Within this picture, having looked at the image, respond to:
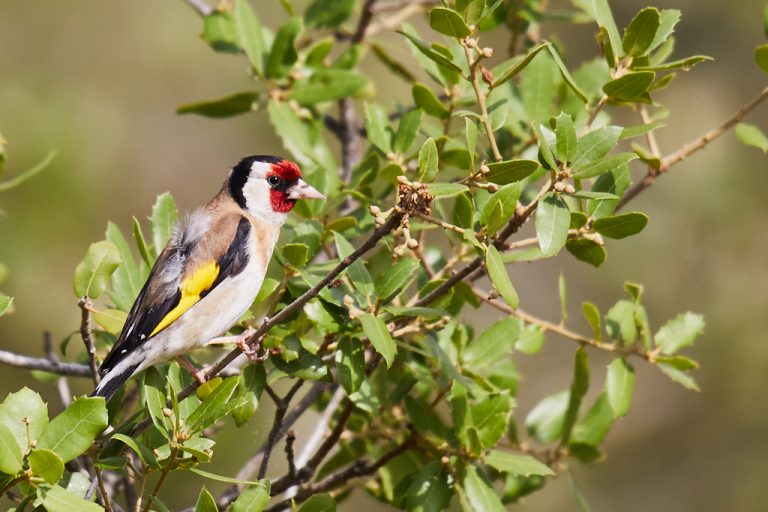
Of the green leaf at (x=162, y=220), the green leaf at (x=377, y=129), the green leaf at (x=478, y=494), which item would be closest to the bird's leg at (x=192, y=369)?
the green leaf at (x=162, y=220)

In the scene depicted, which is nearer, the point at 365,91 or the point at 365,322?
the point at 365,322

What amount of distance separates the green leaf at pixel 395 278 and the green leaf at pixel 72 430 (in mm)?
777

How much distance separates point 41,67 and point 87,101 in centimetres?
71

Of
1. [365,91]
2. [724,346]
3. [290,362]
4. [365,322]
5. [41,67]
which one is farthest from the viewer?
[41,67]

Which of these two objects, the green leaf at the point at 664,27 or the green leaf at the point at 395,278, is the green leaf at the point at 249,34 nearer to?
the green leaf at the point at 395,278

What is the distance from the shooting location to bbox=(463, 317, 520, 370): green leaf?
10.5ft

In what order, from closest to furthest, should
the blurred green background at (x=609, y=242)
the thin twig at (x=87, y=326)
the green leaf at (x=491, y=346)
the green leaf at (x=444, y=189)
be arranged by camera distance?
the green leaf at (x=444, y=189) → the thin twig at (x=87, y=326) → the green leaf at (x=491, y=346) → the blurred green background at (x=609, y=242)

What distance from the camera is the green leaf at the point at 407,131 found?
10.7 ft

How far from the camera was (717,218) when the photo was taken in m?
6.43

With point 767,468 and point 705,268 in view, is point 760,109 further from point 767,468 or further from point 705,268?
point 767,468

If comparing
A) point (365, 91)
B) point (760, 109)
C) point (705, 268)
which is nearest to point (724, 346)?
point (705, 268)

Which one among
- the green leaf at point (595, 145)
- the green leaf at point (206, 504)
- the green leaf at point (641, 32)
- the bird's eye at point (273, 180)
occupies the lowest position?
the green leaf at point (206, 504)

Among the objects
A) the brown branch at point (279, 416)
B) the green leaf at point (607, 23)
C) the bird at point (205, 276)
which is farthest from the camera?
the bird at point (205, 276)

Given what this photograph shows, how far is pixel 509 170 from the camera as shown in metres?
2.47
